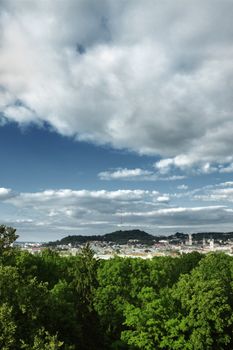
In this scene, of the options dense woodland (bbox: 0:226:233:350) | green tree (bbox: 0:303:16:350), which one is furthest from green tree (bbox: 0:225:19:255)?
green tree (bbox: 0:303:16:350)

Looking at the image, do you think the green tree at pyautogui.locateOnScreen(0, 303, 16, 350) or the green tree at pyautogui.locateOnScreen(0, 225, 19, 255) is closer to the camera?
the green tree at pyautogui.locateOnScreen(0, 303, 16, 350)

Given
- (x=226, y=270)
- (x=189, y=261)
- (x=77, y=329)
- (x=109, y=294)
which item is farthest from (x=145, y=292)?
(x=189, y=261)

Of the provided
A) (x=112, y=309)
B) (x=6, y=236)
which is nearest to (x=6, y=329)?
(x=6, y=236)

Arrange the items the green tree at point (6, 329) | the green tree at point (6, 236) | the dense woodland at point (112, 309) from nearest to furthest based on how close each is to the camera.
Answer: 1. the green tree at point (6, 329)
2. the dense woodland at point (112, 309)
3. the green tree at point (6, 236)

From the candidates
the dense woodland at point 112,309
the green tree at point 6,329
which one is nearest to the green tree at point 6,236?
the dense woodland at point 112,309

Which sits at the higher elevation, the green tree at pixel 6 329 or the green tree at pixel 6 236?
the green tree at pixel 6 236

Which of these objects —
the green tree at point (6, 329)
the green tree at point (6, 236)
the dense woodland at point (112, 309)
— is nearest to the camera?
the green tree at point (6, 329)

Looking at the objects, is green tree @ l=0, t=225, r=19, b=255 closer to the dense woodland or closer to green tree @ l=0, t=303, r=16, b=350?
the dense woodland

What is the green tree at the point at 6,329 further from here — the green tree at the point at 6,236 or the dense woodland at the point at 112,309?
the green tree at the point at 6,236

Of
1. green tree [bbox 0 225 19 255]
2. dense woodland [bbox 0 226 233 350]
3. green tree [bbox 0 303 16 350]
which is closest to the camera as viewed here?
green tree [bbox 0 303 16 350]
